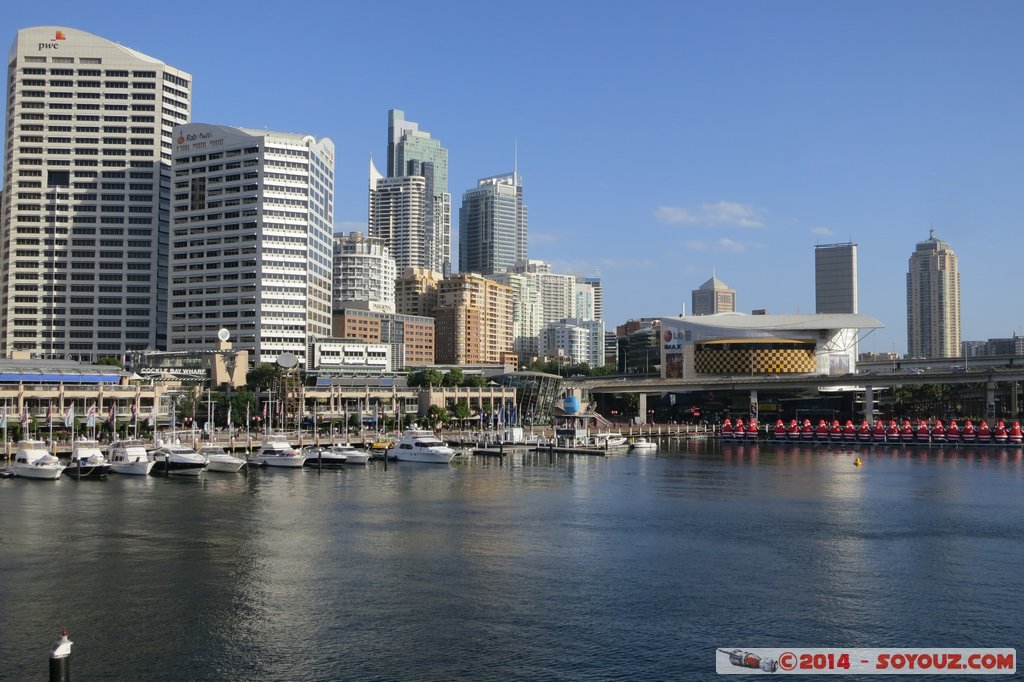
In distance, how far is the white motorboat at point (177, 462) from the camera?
108375 mm

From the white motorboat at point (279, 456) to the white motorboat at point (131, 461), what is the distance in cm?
1453

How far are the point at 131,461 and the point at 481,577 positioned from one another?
6400cm

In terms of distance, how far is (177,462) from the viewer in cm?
10838

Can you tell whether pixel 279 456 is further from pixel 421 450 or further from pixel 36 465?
pixel 36 465

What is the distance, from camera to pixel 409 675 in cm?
3984

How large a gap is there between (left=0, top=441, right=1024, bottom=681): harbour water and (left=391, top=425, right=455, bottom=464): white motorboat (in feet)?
99.6

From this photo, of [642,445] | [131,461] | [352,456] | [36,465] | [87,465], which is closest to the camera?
[36,465]

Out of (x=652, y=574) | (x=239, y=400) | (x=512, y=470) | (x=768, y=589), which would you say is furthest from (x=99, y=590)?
(x=239, y=400)

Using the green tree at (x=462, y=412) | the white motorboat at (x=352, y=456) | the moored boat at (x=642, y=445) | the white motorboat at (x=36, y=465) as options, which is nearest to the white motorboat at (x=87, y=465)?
the white motorboat at (x=36, y=465)

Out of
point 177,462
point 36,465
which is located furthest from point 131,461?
point 36,465

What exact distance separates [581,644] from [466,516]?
35.2 metres

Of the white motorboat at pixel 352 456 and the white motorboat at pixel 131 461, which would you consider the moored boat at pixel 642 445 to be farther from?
the white motorboat at pixel 131 461

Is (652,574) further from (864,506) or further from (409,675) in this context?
(864,506)

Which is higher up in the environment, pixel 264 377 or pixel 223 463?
pixel 264 377
